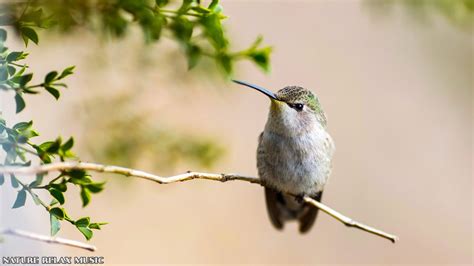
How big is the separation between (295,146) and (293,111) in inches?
6.8

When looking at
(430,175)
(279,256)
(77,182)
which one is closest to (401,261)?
(279,256)

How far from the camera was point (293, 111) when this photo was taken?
2932 mm

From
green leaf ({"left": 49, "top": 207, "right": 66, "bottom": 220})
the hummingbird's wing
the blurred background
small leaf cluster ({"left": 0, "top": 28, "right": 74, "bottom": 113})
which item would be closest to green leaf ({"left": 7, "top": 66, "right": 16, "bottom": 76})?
small leaf cluster ({"left": 0, "top": 28, "right": 74, "bottom": 113})

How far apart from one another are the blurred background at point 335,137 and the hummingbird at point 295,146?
1.45 feet

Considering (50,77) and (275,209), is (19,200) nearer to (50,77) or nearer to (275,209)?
(50,77)

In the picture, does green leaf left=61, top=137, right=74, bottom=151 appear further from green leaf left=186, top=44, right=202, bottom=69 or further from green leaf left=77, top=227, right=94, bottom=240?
green leaf left=186, top=44, right=202, bottom=69

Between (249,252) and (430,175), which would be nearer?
(249,252)

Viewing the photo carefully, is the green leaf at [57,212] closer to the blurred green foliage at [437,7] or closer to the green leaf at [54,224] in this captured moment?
the green leaf at [54,224]

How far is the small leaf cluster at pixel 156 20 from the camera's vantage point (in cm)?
128

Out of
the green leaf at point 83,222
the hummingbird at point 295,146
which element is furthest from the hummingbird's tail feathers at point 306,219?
the green leaf at point 83,222

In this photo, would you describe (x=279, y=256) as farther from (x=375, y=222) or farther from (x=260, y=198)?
(x=375, y=222)

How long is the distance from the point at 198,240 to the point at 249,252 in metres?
0.50

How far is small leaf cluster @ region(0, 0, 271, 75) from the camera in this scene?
4.19ft

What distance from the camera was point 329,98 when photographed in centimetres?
770
